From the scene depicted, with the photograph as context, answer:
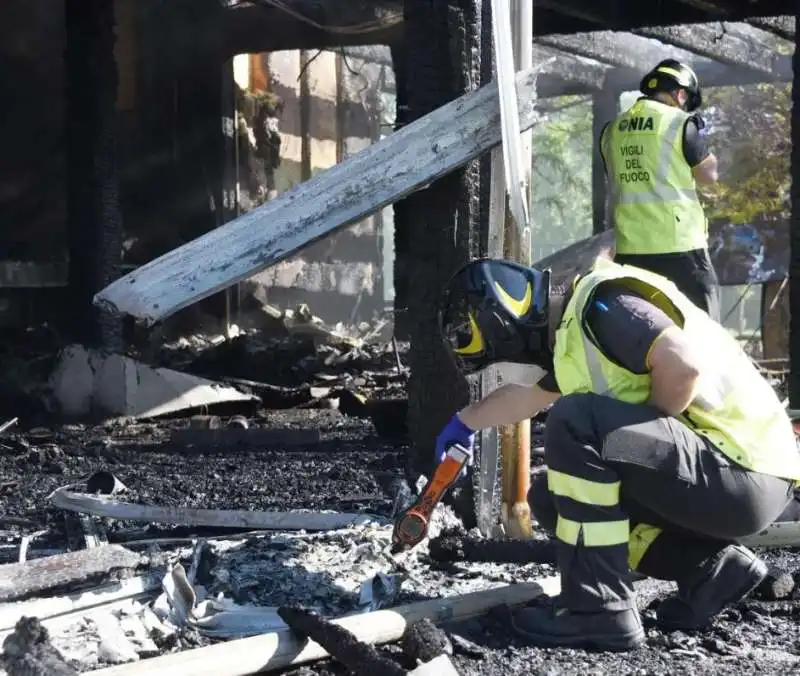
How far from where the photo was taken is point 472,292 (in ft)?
12.7

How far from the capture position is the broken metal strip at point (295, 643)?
10.6 feet

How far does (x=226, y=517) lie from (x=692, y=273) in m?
2.87

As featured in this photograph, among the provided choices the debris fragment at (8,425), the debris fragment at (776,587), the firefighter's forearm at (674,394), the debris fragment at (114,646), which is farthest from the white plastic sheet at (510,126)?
the debris fragment at (8,425)

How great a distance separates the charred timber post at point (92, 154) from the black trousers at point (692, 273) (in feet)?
16.7

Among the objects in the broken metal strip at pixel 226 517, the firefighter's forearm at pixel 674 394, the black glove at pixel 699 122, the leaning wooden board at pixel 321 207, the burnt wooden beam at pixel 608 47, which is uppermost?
the burnt wooden beam at pixel 608 47

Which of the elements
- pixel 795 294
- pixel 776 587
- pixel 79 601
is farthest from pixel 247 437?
pixel 776 587

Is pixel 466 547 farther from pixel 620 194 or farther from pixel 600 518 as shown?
pixel 620 194

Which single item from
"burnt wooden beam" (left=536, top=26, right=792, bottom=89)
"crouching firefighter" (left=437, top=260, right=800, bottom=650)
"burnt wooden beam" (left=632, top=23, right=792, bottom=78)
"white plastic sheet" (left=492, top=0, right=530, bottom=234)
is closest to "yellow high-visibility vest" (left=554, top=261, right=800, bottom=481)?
"crouching firefighter" (left=437, top=260, right=800, bottom=650)

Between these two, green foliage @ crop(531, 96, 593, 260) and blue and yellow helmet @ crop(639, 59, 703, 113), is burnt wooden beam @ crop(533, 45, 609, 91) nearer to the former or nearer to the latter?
green foliage @ crop(531, 96, 593, 260)

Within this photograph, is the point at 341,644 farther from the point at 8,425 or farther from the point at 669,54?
the point at 669,54

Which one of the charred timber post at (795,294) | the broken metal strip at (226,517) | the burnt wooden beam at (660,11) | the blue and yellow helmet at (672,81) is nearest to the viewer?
the broken metal strip at (226,517)

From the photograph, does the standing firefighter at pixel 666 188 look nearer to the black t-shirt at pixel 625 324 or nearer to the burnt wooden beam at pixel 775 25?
the black t-shirt at pixel 625 324

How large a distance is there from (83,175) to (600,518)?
7522 mm

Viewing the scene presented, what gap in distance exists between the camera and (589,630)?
12.1 ft
